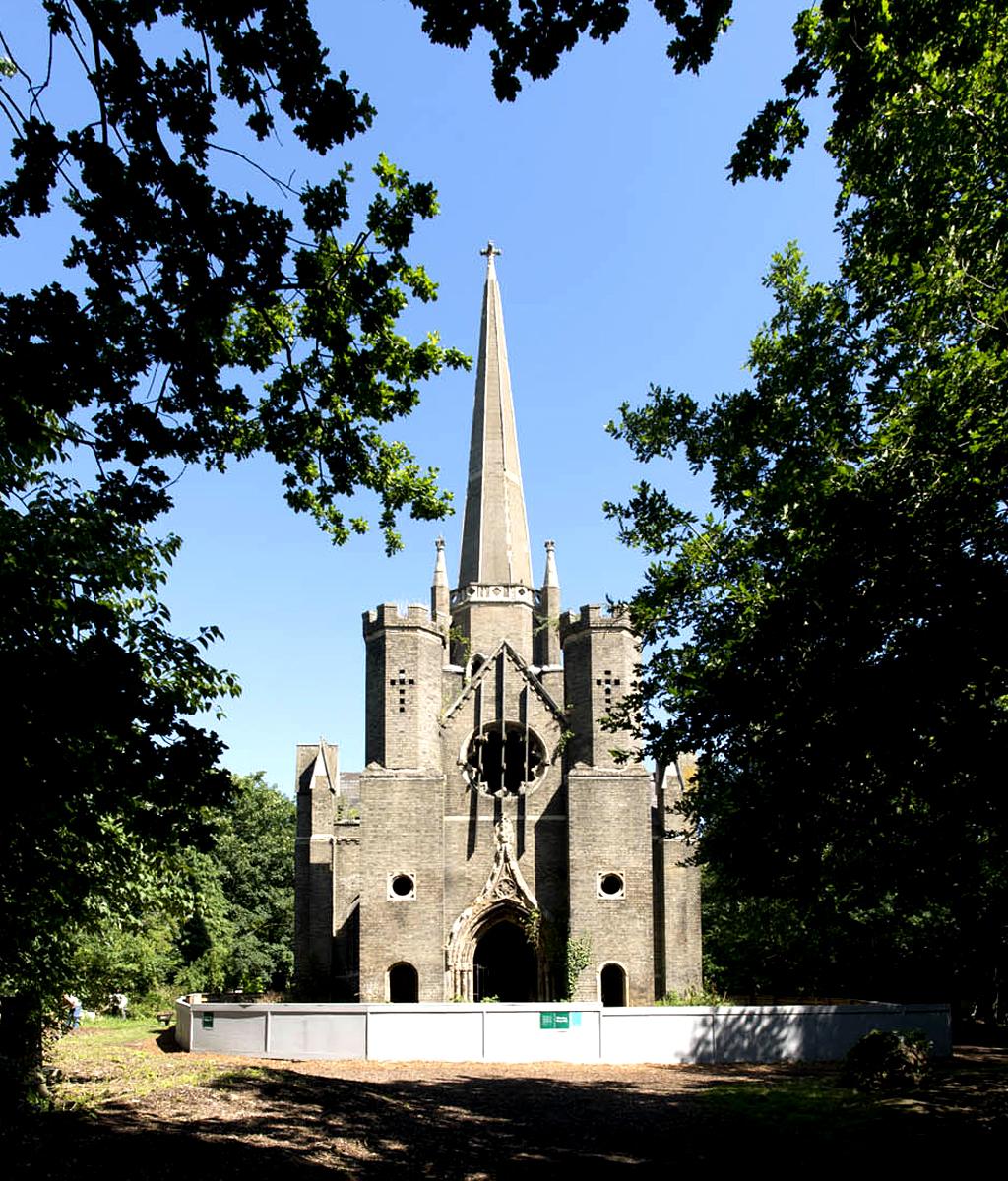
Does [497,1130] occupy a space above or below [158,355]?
below

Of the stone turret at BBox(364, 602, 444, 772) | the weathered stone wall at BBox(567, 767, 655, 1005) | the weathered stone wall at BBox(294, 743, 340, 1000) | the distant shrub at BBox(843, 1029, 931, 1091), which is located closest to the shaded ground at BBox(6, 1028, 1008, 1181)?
the distant shrub at BBox(843, 1029, 931, 1091)

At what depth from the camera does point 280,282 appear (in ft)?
21.8

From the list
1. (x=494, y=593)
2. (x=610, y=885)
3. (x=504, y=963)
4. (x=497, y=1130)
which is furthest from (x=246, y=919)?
(x=497, y=1130)

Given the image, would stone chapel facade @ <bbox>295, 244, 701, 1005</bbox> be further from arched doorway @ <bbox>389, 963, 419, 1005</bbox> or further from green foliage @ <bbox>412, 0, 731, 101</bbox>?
green foliage @ <bbox>412, 0, 731, 101</bbox>

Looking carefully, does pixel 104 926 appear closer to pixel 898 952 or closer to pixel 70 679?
pixel 70 679

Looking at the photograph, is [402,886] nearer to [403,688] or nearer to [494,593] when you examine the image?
[403,688]

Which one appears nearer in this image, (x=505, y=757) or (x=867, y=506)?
(x=867, y=506)

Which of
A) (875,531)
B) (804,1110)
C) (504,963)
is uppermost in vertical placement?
(875,531)

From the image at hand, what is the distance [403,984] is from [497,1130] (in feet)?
52.6

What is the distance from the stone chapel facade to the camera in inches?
1080

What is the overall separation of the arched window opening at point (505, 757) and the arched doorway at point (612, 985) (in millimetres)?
5345

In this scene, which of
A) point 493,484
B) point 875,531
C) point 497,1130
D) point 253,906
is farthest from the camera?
point 253,906

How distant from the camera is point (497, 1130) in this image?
12688mm

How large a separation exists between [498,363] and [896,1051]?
28714 millimetres
